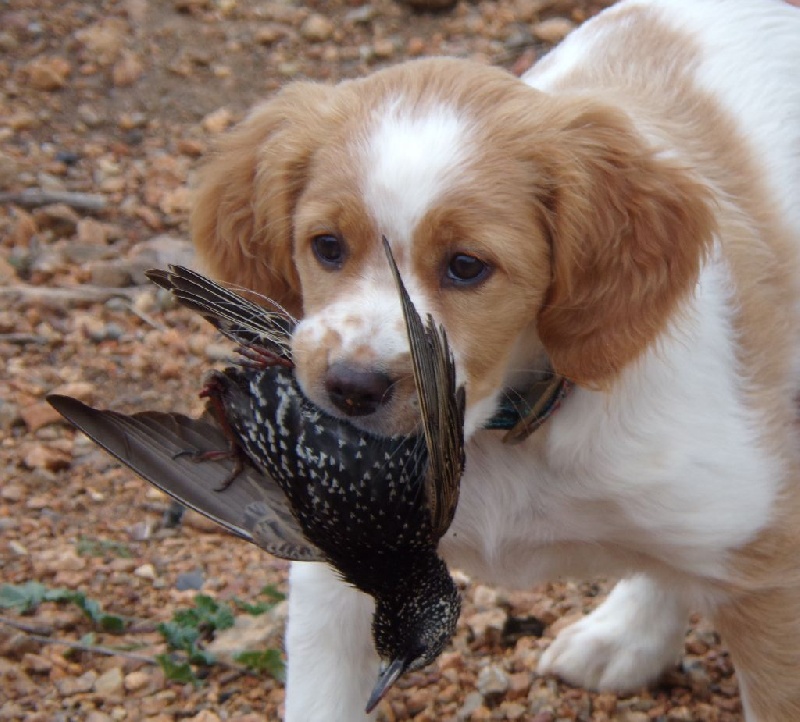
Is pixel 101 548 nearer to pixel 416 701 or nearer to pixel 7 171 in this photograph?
pixel 416 701

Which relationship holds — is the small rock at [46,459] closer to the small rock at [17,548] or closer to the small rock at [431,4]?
the small rock at [17,548]

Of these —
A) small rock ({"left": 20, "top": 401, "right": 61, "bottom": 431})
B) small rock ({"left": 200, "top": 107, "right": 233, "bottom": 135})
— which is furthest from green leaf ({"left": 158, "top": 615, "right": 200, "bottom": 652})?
small rock ({"left": 200, "top": 107, "right": 233, "bottom": 135})

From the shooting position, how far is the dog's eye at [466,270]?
278 cm

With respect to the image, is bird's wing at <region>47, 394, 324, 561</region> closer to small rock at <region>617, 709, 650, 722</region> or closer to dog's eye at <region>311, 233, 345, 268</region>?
dog's eye at <region>311, 233, 345, 268</region>

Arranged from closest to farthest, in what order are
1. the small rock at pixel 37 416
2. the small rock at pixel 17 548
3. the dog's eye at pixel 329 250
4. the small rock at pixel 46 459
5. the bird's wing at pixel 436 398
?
1. the bird's wing at pixel 436 398
2. the dog's eye at pixel 329 250
3. the small rock at pixel 17 548
4. the small rock at pixel 46 459
5. the small rock at pixel 37 416

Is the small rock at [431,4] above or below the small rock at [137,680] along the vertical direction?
above

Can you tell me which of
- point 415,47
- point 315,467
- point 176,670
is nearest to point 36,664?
point 176,670

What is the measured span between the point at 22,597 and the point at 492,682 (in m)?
1.36

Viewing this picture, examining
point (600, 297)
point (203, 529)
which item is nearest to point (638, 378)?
point (600, 297)

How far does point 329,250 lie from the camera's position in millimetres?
2869

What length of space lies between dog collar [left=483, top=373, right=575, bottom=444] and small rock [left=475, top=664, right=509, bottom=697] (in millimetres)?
1095

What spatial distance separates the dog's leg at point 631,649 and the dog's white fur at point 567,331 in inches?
24.0

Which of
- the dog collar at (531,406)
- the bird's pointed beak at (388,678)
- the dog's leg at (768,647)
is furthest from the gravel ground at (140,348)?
the dog collar at (531,406)

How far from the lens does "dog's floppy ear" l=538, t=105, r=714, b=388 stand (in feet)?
9.53
